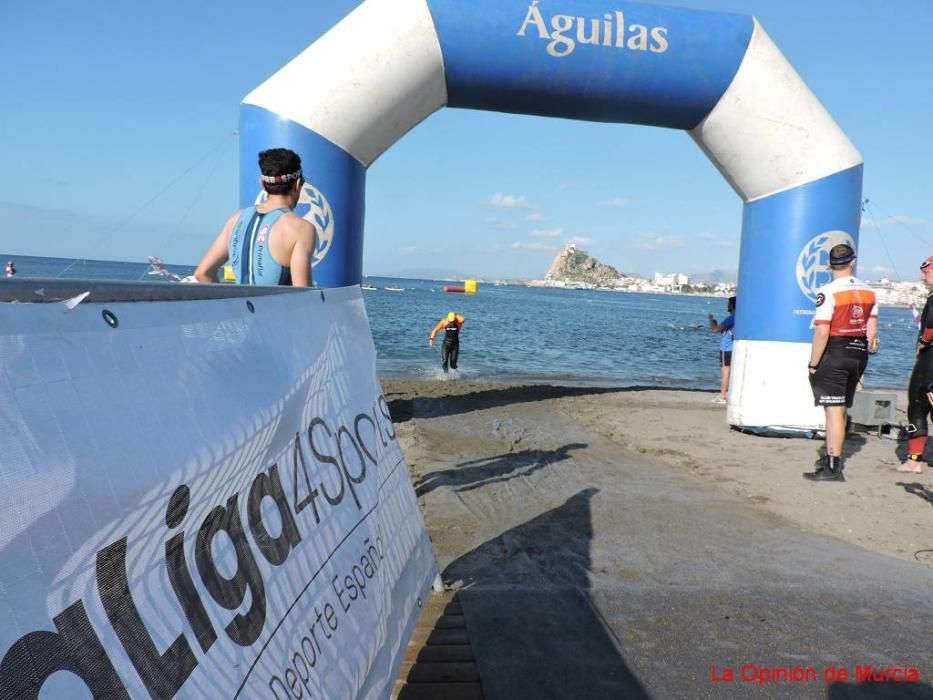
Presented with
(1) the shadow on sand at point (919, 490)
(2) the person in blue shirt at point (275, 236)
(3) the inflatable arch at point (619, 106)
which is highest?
(3) the inflatable arch at point (619, 106)

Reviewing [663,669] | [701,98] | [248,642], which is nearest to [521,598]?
[663,669]

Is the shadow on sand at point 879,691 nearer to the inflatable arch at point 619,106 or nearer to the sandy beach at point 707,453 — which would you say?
the sandy beach at point 707,453

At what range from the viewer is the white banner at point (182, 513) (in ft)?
2.96

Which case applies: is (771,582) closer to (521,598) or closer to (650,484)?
(521,598)

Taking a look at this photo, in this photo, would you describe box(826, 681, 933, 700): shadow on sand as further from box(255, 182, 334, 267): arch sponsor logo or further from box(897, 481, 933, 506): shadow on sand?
box(255, 182, 334, 267): arch sponsor logo

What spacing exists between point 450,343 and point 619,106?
27.0 feet

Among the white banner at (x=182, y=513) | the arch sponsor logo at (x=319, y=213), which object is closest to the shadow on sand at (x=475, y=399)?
the arch sponsor logo at (x=319, y=213)

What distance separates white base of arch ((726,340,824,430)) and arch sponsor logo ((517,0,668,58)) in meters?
3.47

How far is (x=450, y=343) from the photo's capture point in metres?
14.7

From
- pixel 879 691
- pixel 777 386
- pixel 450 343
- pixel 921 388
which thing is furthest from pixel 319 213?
pixel 450 343

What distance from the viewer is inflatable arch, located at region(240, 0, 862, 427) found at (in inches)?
245

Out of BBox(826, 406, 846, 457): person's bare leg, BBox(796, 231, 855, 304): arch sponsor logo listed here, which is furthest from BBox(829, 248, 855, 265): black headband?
BBox(796, 231, 855, 304): arch sponsor logo

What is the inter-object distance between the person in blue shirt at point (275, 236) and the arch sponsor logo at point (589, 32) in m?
4.63

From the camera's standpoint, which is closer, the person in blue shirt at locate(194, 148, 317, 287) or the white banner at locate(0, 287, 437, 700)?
the white banner at locate(0, 287, 437, 700)
